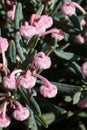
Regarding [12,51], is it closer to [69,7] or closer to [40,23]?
[40,23]

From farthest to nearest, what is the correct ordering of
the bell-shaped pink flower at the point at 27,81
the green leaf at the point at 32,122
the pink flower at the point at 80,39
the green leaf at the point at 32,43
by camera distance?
the pink flower at the point at 80,39 < the green leaf at the point at 32,122 < the green leaf at the point at 32,43 < the bell-shaped pink flower at the point at 27,81

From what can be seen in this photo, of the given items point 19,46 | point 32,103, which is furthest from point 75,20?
point 32,103

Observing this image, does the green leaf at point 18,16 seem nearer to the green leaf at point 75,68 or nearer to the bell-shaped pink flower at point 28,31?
the bell-shaped pink flower at point 28,31

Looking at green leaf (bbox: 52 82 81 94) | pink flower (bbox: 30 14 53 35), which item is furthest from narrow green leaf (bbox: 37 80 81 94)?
pink flower (bbox: 30 14 53 35)

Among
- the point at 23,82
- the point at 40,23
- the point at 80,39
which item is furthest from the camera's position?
the point at 80,39

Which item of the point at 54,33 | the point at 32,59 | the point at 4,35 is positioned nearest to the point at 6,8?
the point at 4,35

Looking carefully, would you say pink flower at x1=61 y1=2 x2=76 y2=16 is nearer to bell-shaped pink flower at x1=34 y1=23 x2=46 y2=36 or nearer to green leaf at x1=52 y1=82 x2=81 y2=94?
bell-shaped pink flower at x1=34 y1=23 x2=46 y2=36

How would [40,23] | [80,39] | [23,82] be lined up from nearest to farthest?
[23,82] → [40,23] → [80,39]

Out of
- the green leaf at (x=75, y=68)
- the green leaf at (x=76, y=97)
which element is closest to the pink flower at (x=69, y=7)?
the green leaf at (x=75, y=68)

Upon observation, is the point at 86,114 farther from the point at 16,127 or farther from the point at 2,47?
the point at 2,47
